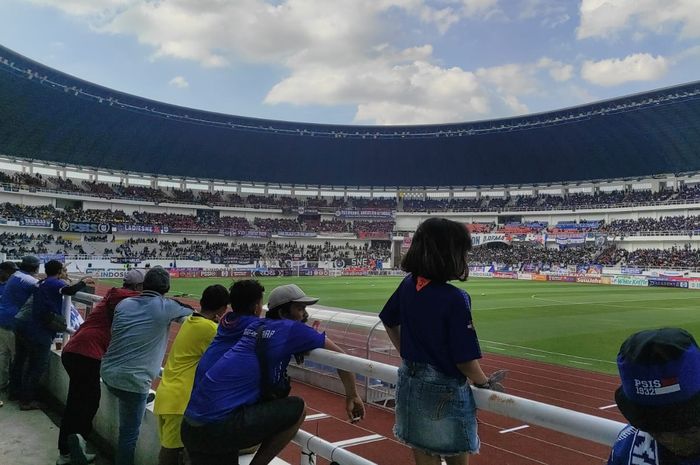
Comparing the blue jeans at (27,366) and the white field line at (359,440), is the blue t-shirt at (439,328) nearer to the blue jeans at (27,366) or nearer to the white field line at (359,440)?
the white field line at (359,440)

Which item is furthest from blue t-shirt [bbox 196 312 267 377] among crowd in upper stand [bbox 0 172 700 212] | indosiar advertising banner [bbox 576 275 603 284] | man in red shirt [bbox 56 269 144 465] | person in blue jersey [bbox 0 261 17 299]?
crowd in upper stand [bbox 0 172 700 212]

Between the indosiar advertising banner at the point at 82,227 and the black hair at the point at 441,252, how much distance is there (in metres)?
53.0

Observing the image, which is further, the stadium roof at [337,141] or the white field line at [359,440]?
the stadium roof at [337,141]

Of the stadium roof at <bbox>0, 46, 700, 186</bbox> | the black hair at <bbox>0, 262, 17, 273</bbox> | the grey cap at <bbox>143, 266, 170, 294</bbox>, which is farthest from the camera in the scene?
the stadium roof at <bbox>0, 46, 700, 186</bbox>

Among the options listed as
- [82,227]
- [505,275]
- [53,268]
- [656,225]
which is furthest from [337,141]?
[53,268]

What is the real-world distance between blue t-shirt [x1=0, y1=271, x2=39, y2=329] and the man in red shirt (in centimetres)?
223

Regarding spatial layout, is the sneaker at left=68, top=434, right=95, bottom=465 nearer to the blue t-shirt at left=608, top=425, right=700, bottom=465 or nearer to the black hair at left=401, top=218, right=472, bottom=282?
the black hair at left=401, top=218, right=472, bottom=282

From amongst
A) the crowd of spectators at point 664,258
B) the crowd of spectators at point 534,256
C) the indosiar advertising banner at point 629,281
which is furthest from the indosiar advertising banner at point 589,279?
the crowd of spectators at point 664,258

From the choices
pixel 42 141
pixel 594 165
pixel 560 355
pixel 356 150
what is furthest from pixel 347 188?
pixel 560 355

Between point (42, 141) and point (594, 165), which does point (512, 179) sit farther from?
point (42, 141)

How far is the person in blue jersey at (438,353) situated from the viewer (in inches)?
96.2

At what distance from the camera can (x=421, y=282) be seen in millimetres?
2660

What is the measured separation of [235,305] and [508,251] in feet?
207

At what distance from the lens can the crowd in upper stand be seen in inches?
2200
